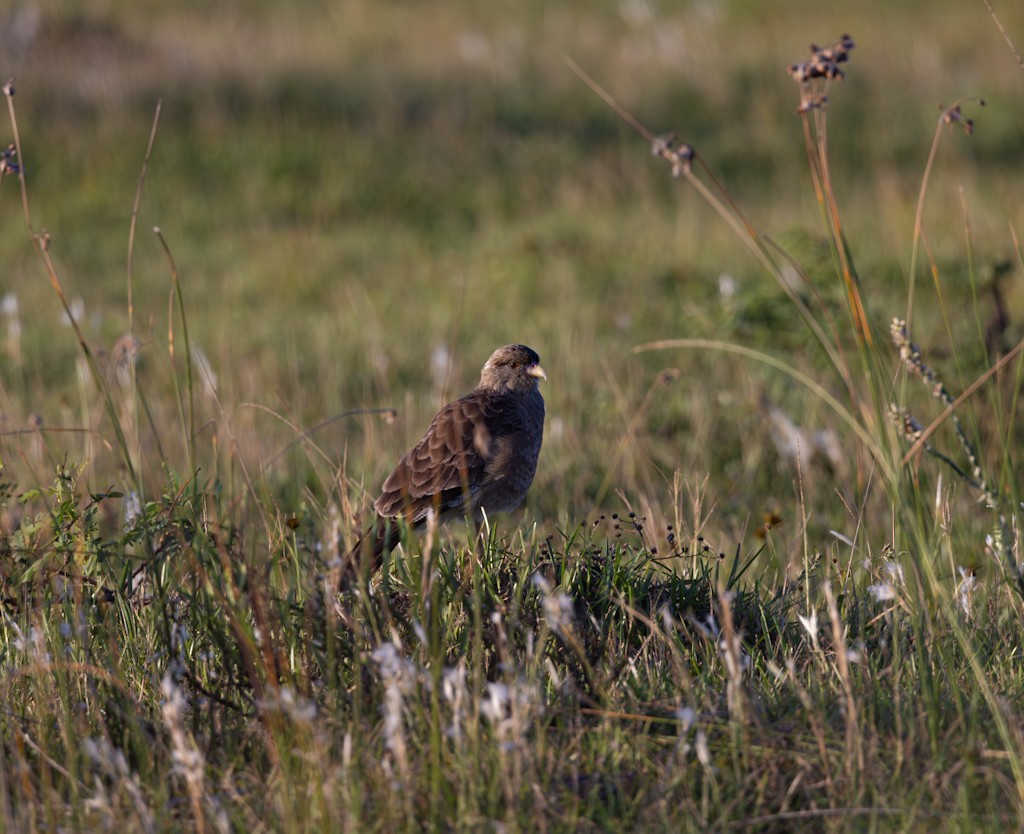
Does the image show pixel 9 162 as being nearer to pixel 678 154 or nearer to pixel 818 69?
pixel 678 154

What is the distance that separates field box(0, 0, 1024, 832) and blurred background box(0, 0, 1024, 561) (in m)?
0.05

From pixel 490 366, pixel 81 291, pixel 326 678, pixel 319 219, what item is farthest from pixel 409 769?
pixel 319 219

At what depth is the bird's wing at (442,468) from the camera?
4695mm

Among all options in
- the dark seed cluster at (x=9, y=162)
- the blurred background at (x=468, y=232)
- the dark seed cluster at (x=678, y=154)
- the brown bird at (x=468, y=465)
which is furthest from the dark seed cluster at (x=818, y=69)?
the dark seed cluster at (x=9, y=162)

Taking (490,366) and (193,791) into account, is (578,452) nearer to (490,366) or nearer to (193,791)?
(490,366)

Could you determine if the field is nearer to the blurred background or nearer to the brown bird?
the blurred background

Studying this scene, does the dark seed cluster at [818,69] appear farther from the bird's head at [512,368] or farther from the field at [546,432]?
the bird's head at [512,368]

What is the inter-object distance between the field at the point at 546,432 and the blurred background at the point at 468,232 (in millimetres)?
53

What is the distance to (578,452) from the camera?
20.5ft

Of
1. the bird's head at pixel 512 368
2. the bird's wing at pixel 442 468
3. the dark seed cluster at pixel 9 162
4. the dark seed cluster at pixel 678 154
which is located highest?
the dark seed cluster at pixel 9 162

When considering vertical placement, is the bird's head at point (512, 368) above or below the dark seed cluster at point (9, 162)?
below

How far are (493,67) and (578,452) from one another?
11200 mm

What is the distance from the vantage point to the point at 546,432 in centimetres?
655

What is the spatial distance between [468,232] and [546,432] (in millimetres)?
5314
